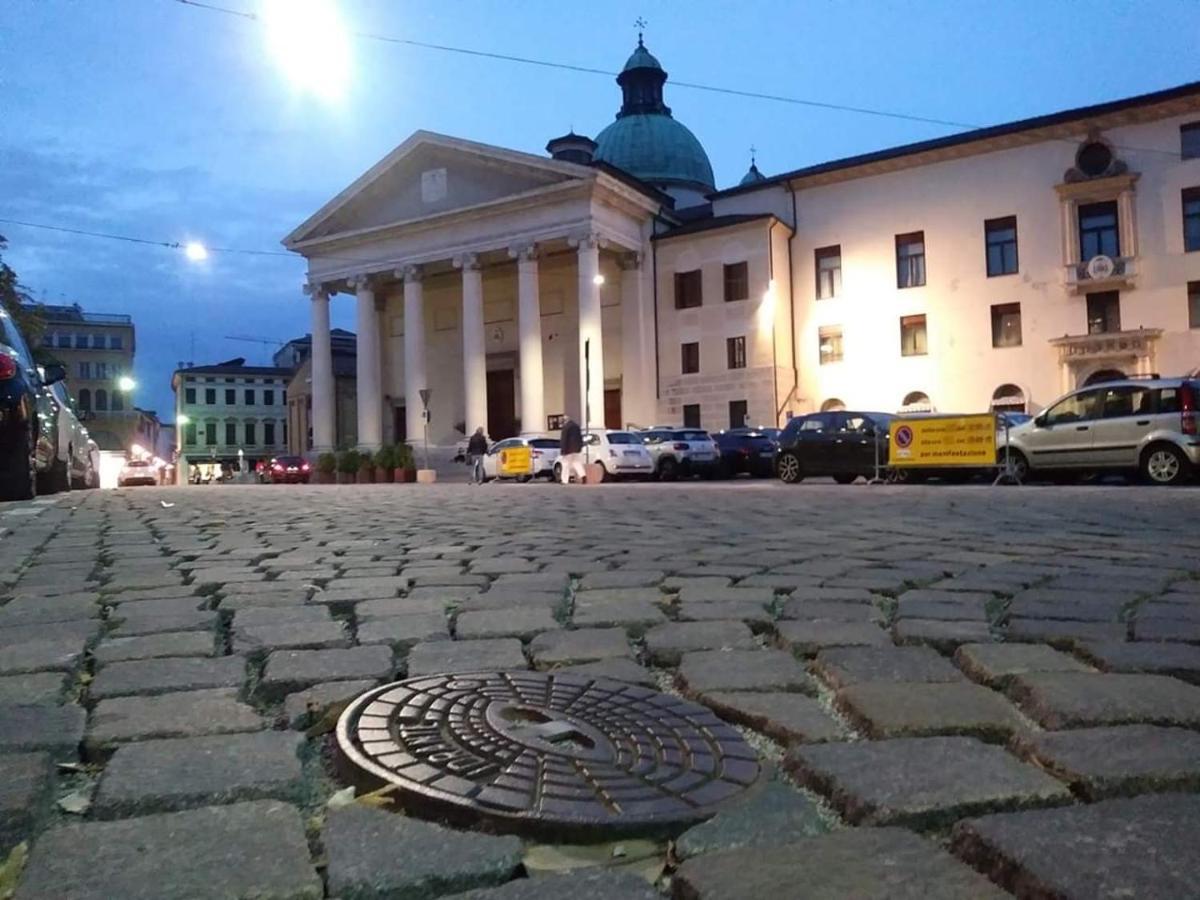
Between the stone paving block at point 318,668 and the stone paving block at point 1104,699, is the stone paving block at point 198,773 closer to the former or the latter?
the stone paving block at point 318,668

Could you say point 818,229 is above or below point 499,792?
above

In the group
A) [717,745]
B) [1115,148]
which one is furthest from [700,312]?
[717,745]

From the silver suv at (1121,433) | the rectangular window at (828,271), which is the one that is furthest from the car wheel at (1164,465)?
the rectangular window at (828,271)

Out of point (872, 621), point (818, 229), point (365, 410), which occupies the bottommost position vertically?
point (872, 621)

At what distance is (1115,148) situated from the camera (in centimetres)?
3444

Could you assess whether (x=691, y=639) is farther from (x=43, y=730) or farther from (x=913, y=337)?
(x=913, y=337)

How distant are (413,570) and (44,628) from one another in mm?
1982

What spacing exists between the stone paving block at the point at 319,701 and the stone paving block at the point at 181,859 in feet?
2.07

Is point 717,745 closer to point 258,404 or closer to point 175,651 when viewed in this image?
point 175,651

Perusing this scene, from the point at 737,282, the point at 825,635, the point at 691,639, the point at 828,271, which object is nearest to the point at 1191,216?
the point at 828,271

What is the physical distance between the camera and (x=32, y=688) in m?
2.74

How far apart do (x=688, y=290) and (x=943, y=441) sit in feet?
87.5

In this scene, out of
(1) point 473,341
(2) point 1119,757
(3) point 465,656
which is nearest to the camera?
(2) point 1119,757

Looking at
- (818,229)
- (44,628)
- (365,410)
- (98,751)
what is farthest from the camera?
(365,410)
